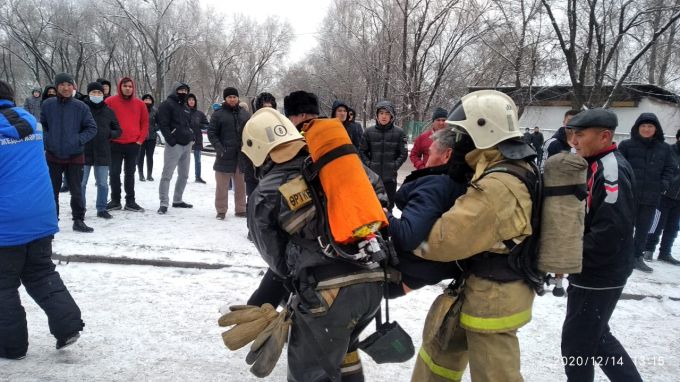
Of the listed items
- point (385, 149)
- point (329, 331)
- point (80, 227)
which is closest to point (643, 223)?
point (385, 149)

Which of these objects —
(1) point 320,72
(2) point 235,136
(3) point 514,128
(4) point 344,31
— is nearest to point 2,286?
(3) point 514,128

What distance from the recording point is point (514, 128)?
2.13 meters

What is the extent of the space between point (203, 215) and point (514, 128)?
19.8 ft

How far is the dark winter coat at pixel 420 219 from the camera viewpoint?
203cm

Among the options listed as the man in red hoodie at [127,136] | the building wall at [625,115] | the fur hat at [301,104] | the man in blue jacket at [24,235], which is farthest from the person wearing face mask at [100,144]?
the building wall at [625,115]

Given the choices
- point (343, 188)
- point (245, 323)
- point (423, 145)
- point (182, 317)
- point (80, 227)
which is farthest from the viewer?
point (423, 145)

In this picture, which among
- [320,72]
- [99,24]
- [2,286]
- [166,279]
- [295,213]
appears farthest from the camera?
[99,24]

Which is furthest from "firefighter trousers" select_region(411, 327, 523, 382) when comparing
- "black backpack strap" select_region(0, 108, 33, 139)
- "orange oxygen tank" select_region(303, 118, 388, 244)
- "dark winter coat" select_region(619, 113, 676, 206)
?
"dark winter coat" select_region(619, 113, 676, 206)

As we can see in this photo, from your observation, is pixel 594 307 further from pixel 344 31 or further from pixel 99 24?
pixel 99 24

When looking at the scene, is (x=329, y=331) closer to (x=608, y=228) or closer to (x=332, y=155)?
(x=332, y=155)

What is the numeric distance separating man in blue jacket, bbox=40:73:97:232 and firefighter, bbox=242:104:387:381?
439 centimetres

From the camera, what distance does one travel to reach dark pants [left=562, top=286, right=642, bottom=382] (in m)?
2.60

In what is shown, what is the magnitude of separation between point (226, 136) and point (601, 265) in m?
5.58

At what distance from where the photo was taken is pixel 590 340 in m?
2.58
